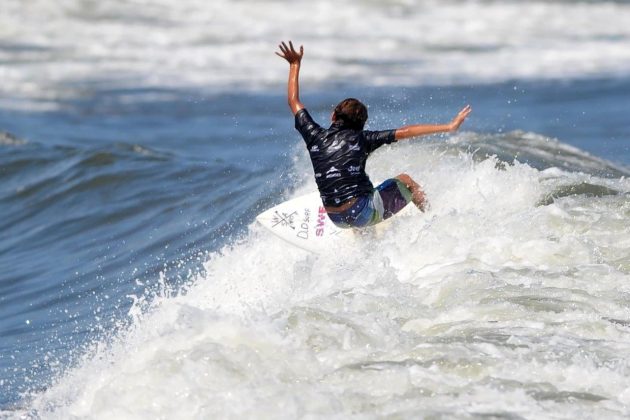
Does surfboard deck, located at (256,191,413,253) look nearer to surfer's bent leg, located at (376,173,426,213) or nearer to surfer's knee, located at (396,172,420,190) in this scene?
surfer's bent leg, located at (376,173,426,213)

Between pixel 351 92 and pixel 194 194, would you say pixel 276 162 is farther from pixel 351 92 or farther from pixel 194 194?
pixel 351 92

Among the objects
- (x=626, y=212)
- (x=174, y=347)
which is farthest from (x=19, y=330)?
(x=626, y=212)

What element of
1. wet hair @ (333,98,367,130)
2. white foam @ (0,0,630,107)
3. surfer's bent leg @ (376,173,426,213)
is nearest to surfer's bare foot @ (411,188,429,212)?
surfer's bent leg @ (376,173,426,213)

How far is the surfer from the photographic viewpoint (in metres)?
9.01

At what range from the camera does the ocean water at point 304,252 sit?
238 inches

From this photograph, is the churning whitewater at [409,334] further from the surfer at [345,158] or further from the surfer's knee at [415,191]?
the surfer at [345,158]

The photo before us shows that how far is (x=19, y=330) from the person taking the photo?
979 centimetres

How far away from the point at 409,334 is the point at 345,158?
104 inches

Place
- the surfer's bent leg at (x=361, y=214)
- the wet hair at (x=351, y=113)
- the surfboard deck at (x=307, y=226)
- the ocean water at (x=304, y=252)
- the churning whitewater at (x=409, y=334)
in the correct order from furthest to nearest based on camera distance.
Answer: the surfboard deck at (x=307, y=226)
the surfer's bent leg at (x=361, y=214)
the wet hair at (x=351, y=113)
the ocean water at (x=304, y=252)
the churning whitewater at (x=409, y=334)

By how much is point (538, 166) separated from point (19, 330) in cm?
626

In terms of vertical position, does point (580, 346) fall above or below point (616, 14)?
below

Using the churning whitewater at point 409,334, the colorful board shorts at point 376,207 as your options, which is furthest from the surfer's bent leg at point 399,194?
the churning whitewater at point 409,334

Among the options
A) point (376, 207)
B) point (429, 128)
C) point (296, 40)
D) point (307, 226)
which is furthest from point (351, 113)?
point (296, 40)

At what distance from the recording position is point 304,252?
10.1 metres
